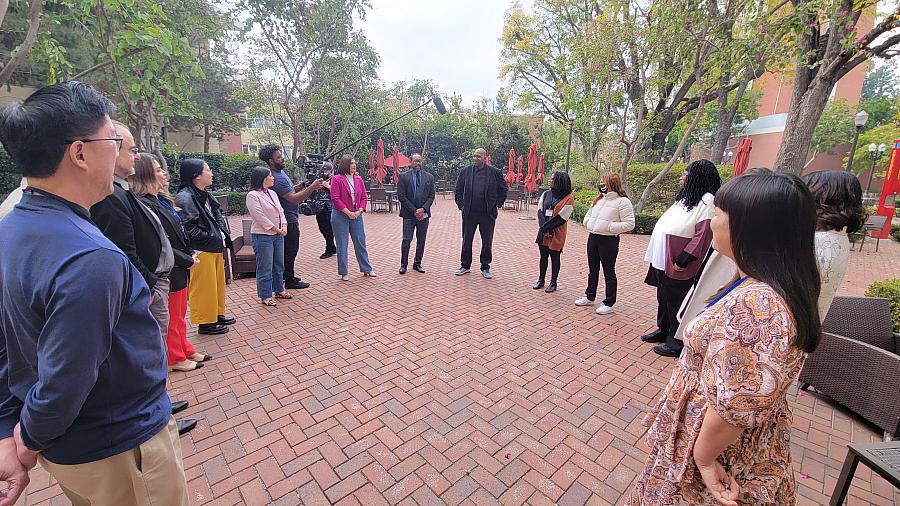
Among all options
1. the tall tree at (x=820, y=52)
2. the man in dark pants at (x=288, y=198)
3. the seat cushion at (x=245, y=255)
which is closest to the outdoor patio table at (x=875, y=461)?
the man in dark pants at (x=288, y=198)

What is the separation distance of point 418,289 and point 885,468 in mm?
4718

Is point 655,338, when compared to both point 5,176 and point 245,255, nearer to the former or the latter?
point 245,255

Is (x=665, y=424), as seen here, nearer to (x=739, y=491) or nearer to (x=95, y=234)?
(x=739, y=491)

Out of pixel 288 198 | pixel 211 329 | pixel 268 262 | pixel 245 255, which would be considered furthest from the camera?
pixel 245 255

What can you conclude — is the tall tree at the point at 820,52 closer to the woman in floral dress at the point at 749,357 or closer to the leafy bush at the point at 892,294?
the leafy bush at the point at 892,294

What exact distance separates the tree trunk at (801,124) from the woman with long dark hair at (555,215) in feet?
16.6

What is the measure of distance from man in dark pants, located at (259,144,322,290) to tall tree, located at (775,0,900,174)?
8.29 meters

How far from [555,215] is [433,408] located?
3343 mm

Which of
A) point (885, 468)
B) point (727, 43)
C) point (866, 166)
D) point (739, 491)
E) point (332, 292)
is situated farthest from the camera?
point (866, 166)

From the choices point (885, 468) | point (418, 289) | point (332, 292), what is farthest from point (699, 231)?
point (332, 292)

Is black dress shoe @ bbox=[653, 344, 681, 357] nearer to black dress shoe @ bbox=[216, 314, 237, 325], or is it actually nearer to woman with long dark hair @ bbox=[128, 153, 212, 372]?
woman with long dark hair @ bbox=[128, 153, 212, 372]

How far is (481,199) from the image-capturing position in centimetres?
623

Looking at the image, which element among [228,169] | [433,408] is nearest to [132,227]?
[433,408]

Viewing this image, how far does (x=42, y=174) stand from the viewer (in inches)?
42.1
